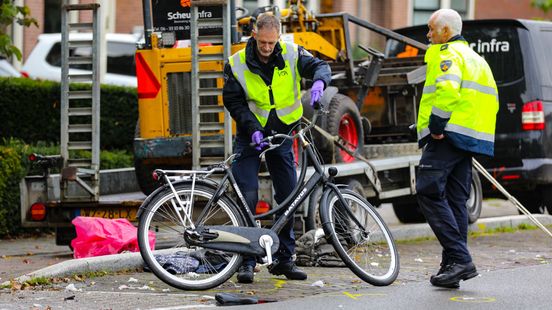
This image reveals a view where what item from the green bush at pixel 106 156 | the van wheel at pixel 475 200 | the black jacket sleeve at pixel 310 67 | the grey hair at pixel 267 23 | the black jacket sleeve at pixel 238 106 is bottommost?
the van wheel at pixel 475 200

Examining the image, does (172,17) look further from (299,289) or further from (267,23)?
(299,289)

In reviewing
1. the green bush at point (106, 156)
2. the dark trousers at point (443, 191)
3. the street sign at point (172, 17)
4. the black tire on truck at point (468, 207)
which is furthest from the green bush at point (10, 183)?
the dark trousers at point (443, 191)

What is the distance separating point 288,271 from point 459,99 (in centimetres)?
172

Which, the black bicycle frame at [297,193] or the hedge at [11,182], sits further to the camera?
the hedge at [11,182]

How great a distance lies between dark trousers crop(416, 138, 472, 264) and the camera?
9.36 m

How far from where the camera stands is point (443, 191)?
30.9 ft

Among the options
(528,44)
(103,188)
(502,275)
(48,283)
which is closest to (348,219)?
(502,275)

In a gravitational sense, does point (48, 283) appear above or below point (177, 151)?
below

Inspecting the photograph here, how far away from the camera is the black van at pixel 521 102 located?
47.1 feet

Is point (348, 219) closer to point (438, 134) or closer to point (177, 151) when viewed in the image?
point (438, 134)

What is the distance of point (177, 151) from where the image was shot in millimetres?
11852

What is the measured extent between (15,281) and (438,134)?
3.02 m

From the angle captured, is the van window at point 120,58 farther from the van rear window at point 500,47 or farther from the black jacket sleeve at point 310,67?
the black jacket sleeve at point 310,67

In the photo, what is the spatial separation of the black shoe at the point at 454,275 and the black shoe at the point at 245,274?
1.24m
